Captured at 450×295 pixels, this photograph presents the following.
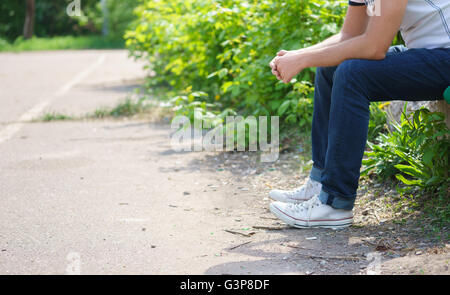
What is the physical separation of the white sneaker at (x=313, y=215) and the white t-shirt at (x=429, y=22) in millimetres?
843

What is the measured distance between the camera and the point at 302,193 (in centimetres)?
308

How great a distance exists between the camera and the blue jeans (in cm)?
244

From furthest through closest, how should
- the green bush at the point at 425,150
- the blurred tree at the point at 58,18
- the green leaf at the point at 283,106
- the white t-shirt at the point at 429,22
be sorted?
the blurred tree at the point at 58,18 → the green leaf at the point at 283,106 → the green bush at the point at 425,150 → the white t-shirt at the point at 429,22

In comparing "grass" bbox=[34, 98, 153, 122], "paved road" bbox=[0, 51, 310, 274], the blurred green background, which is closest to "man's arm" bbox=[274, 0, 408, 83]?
"paved road" bbox=[0, 51, 310, 274]

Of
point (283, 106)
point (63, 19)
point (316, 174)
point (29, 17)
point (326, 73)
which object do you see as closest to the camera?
point (326, 73)

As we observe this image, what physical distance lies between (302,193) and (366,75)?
0.85 meters

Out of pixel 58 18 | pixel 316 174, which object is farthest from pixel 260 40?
pixel 58 18

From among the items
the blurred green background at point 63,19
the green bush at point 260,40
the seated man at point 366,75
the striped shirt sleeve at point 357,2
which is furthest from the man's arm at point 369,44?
the blurred green background at point 63,19

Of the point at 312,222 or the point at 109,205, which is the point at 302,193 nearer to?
the point at 312,222

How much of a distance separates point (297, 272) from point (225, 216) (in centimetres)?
86

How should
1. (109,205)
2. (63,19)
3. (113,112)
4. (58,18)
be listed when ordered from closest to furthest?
(109,205)
(113,112)
(58,18)
(63,19)

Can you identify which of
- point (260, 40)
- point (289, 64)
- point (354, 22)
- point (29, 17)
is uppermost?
point (29, 17)

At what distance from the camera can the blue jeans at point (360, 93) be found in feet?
7.99

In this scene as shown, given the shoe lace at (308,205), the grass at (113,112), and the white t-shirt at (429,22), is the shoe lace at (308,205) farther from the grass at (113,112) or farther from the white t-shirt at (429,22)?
the grass at (113,112)
